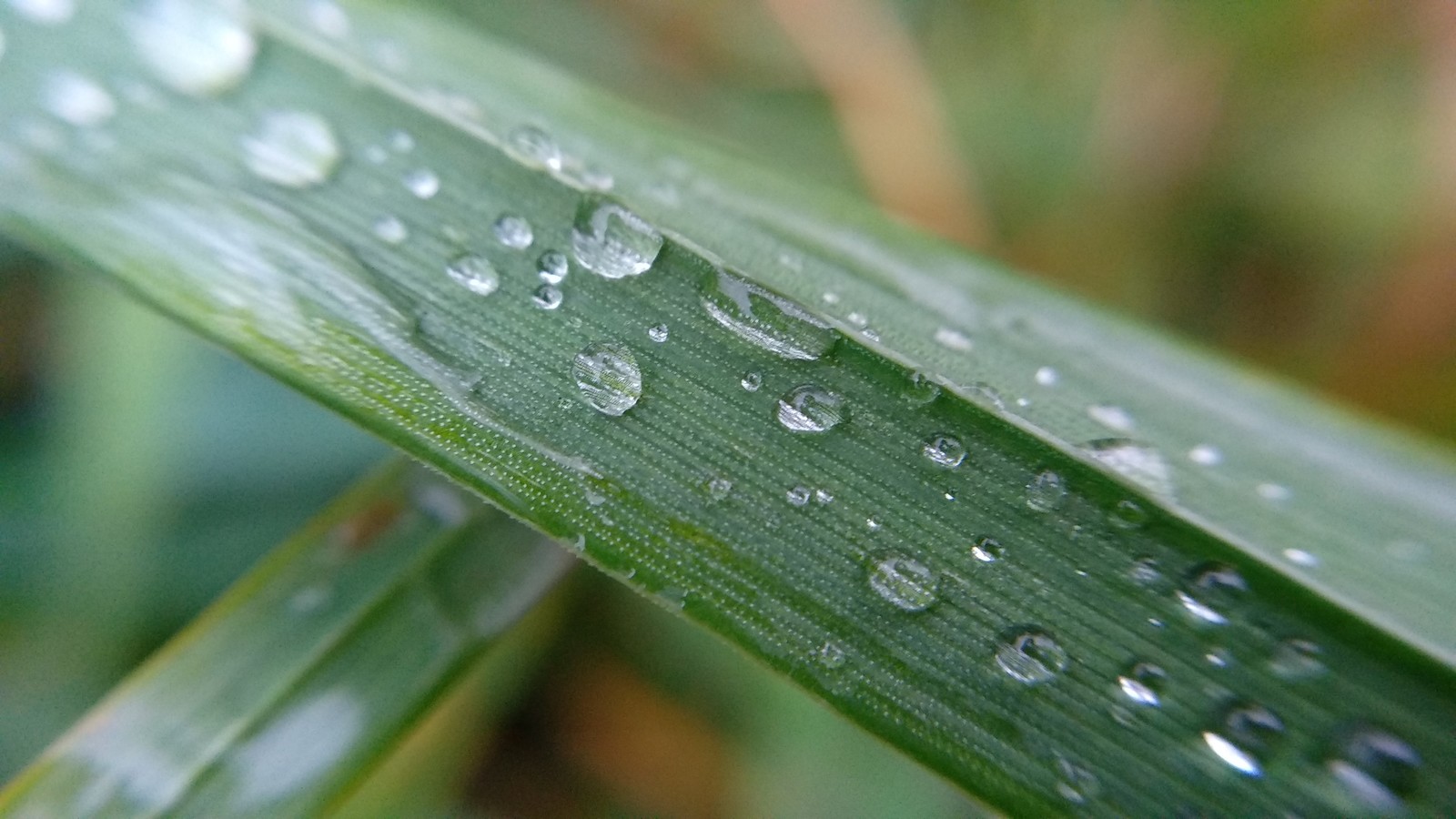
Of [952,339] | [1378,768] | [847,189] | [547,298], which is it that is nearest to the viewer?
[1378,768]

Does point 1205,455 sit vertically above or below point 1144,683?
above

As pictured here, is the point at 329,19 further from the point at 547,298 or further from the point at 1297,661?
the point at 1297,661

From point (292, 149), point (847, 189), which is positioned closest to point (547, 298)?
point (292, 149)

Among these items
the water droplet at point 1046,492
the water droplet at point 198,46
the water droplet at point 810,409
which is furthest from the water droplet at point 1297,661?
the water droplet at point 198,46

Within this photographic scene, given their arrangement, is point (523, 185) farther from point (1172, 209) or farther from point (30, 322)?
point (1172, 209)

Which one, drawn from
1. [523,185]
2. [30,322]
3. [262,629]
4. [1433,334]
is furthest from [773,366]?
[1433,334]

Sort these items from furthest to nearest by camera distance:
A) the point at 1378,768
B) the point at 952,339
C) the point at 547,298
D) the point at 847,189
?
the point at 847,189, the point at 952,339, the point at 547,298, the point at 1378,768

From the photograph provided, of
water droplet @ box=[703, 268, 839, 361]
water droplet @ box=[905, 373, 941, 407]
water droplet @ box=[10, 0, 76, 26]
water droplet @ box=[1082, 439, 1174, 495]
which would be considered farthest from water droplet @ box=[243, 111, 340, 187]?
water droplet @ box=[1082, 439, 1174, 495]
